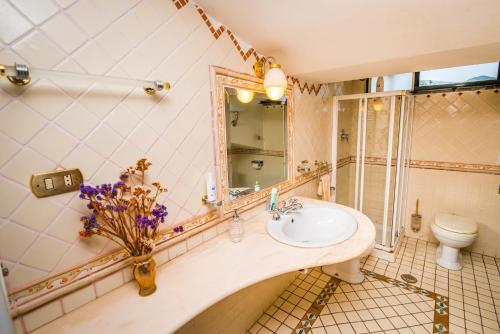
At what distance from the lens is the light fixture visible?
57.5 inches

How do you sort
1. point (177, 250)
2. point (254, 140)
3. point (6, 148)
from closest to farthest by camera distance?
1. point (6, 148)
2. point (177, 250)
3. point (254, 140)

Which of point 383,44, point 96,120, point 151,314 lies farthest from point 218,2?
point 151,314

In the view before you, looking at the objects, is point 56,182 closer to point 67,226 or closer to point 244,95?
point 67,226

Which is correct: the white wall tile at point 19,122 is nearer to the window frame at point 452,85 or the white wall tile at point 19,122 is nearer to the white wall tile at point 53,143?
the white wall tile at point 53,143

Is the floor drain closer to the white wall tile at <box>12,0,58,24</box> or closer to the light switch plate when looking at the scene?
the light switch plate

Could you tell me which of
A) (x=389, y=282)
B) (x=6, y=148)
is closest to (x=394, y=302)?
(x=389, y=282)

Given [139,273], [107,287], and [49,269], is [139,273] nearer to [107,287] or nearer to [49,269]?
[107,287]

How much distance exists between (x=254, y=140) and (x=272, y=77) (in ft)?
1.35

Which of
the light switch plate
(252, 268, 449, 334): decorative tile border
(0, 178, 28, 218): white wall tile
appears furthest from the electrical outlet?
(252, 268, 449, 334): decorative tile border

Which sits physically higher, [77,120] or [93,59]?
[93,59]

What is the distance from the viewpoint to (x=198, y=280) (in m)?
1.02

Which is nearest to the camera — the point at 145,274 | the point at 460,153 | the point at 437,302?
the point at 145,274

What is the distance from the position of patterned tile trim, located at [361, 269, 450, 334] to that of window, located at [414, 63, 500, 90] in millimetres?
1942

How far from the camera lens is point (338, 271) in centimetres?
218
